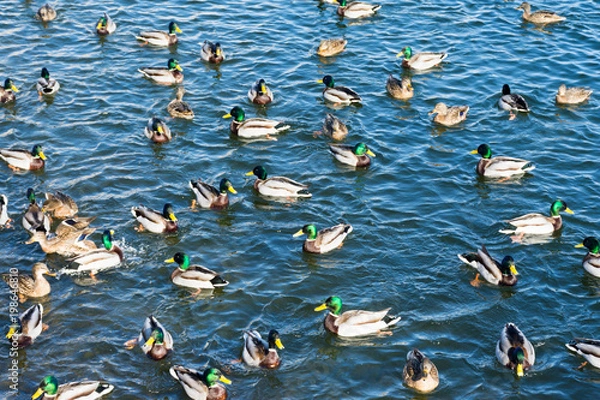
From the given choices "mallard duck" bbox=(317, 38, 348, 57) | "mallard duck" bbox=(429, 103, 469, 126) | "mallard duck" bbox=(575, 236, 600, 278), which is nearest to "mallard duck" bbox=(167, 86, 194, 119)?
"mallard duck" bbox=(317, 38, 348, 57)

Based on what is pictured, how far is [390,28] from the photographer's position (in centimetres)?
3023

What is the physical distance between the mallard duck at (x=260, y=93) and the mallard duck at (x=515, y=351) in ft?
36.6

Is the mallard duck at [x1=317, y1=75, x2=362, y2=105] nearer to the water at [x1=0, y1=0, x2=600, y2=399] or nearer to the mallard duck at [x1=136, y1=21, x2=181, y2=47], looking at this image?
the water at [x1=0, y1=0, x2=600, y2=399]

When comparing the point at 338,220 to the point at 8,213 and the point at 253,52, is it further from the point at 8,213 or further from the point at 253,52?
the point at 253,52

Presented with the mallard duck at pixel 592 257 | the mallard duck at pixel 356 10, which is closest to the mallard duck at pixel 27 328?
the mallard duck at pixel 592 257

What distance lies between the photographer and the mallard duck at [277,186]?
21.1 meters

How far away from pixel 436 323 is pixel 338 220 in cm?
413

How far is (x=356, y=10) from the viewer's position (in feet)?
101

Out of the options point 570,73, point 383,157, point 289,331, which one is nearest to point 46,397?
point 289,331

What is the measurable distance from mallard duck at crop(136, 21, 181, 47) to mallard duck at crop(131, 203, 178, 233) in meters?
10.1

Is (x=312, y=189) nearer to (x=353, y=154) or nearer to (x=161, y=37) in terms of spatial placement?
(x=353, y=154)

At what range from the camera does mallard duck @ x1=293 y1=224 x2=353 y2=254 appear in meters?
19.2

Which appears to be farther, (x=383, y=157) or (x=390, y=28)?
(x=390, y=28)

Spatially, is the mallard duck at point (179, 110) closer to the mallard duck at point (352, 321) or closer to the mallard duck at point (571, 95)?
Result: the mallard duck at point (352, 321)
